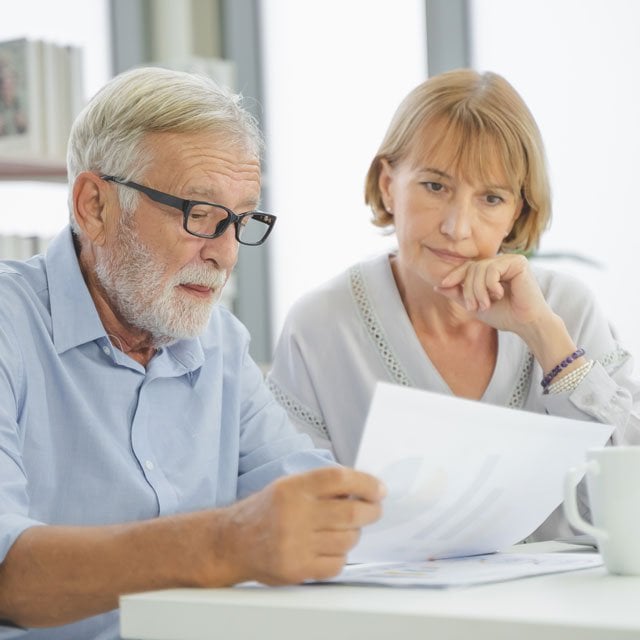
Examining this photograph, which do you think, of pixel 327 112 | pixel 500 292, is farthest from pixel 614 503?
pixel 327 112

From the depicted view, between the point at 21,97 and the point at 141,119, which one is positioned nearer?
the point at 141,119

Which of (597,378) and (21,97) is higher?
(21,97)

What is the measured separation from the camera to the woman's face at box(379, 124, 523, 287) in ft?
6.39

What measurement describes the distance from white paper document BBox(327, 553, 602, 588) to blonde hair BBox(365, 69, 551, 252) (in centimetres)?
81

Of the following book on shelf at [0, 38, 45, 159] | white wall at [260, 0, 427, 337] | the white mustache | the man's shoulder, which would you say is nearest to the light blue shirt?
the man's shoulder

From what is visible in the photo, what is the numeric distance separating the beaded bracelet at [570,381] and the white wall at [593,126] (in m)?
1.87

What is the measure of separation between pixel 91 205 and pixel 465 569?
0.76 m

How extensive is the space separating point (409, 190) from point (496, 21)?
6.82 ft

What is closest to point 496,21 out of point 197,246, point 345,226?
point 345,226

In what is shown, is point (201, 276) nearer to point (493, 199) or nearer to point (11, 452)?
point (11, 452)

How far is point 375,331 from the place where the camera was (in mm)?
2080

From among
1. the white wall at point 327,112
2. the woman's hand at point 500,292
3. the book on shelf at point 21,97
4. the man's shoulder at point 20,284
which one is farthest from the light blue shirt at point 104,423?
the white wall at point 327,112

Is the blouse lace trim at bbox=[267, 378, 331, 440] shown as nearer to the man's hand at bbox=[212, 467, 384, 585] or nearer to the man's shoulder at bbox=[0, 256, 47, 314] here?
the man's shoulder at bbox=[0, 256, 47, 314]

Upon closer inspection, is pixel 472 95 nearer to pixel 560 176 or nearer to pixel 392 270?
pixel 392 270
